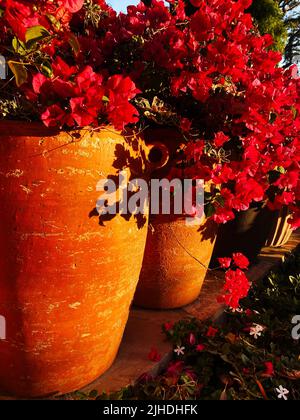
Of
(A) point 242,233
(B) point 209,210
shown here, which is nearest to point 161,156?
(B) point 209,210

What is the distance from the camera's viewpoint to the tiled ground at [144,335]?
5.46 ft

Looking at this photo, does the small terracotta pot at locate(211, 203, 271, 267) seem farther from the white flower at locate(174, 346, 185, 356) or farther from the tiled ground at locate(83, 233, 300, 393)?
the white flower at locate(174, 346, 185, 356)

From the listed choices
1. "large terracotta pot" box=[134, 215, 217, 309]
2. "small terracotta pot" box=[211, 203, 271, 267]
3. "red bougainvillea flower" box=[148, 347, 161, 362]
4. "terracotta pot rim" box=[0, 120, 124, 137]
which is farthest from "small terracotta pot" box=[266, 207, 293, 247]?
"terracotta pot rim" box=[0, 120, 124, 137]

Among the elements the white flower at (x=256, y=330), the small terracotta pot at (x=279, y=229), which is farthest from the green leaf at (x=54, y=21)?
the small terracotta pot at (x=279, y=229)

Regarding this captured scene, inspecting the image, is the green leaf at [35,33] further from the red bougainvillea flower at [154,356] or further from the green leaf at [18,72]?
the red bougainvillea flower at [154,356]

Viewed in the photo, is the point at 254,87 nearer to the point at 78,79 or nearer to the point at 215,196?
the point at 215,196

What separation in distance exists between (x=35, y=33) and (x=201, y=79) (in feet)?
2.28

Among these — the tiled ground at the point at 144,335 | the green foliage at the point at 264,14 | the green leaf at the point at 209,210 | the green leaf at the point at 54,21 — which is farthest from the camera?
the green foliage at the point at 264,14

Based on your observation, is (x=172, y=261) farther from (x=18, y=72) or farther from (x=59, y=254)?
(x=18, y=72)

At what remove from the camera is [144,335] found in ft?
6.48

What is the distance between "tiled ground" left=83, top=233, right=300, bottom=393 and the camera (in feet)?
5.46

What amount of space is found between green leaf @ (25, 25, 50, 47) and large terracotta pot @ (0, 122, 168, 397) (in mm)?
244

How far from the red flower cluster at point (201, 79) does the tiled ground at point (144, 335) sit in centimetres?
68
